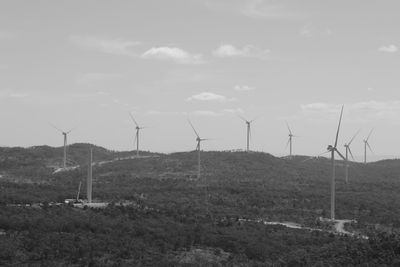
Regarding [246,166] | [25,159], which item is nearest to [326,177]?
[246,166]

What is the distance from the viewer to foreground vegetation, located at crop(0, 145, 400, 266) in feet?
101

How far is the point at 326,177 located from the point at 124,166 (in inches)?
1823

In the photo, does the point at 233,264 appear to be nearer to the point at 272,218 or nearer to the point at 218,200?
the point at 272,218

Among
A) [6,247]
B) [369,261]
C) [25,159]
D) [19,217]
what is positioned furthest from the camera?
[25,159]

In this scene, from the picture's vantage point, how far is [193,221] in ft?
163

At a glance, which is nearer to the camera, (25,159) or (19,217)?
(19,217)

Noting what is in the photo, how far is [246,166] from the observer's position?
4980 inches

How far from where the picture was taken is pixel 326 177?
123375 mm

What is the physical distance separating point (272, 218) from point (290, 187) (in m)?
33.7

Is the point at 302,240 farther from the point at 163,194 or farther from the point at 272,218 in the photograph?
the point at 163,194

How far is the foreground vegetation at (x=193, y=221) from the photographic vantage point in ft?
101

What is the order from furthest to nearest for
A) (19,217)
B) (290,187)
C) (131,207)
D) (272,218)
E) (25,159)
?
1. (25,159)
2. (290,187)
3. (272,218)
4. (131,207)
5. (19,217)

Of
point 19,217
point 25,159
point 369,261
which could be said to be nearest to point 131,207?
point 19,217

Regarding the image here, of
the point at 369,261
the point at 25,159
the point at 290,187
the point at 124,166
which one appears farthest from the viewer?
the point at 25,159
